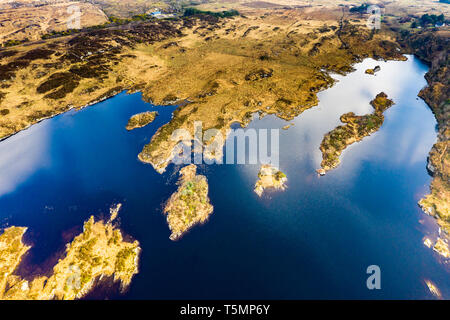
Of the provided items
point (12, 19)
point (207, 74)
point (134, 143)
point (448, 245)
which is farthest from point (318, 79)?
point (12, 19)

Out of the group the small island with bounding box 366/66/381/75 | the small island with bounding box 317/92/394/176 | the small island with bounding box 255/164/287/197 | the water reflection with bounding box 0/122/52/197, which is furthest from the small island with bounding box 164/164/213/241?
the small island with bounding box 366/66/381/75

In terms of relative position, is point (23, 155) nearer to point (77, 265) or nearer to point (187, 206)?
point (77, 265)

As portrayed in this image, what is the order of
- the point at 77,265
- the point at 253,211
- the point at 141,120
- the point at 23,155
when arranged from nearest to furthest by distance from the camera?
the point at 77,265, the point at 253,211, the point at 23,155, the point at 141,120

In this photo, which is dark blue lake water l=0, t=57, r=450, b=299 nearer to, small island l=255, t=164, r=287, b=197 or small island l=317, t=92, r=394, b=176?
small island l=255, t=164, r=287, b=197

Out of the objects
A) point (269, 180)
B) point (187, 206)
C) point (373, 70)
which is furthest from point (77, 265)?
point (373, 70)

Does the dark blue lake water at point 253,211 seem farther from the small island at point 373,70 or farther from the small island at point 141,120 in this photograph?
the small island at point 373,70

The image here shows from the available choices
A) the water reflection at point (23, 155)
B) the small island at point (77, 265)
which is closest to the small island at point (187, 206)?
the small island at point (77, 265)

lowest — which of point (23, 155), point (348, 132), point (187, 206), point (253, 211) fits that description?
point (253, 211)
